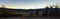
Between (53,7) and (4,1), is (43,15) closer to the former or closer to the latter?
(53,7)

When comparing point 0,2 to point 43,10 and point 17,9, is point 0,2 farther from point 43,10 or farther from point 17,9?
point 43,10

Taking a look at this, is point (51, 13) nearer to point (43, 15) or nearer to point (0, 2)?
point (43, 15)

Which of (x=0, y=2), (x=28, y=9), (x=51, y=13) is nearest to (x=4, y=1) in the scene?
(x=0, y=2)

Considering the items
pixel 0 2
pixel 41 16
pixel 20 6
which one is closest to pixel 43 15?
pixel 41 16

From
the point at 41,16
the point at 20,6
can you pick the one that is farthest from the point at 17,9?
the point at 41,16

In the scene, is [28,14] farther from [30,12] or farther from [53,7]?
[53,7]
